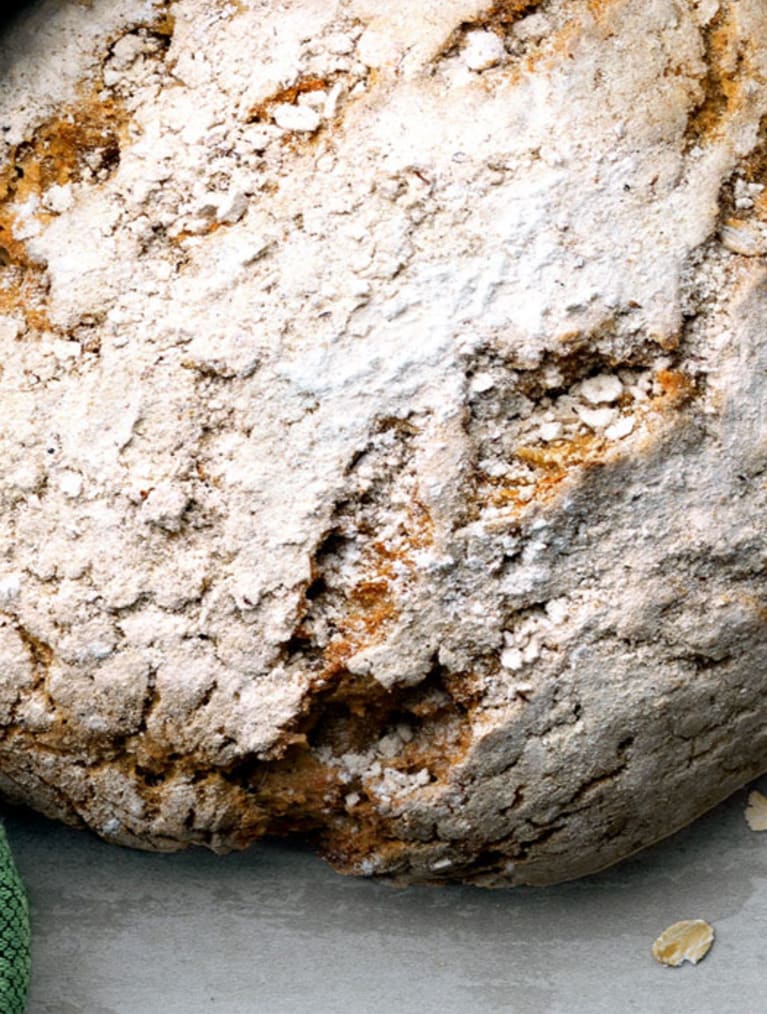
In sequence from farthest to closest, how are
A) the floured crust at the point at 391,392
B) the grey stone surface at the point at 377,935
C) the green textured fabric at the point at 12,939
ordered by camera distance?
the grey stone surface at the point at 377,935 → the green textured fabric at the point at 12,939 → the floured crust at the point at 391,392

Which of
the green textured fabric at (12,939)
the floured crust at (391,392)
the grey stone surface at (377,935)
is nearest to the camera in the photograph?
the floured crust at (391,392)

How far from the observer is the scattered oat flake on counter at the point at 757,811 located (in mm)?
2150

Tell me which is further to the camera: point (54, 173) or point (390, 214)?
point (54, 173)

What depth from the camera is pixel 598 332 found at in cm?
168

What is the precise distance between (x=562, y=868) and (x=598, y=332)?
30.0 inches

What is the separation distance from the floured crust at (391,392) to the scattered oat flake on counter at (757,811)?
36 cm

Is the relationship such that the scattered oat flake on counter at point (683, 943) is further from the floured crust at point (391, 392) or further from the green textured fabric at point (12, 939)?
the green textured fabric at point (12, 939)

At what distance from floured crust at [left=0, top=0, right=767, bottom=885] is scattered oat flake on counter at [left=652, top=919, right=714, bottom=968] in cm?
37

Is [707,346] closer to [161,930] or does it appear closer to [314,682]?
[314,682]

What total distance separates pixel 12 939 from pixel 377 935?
0.53 m

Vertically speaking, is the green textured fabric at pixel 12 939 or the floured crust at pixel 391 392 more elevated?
the floured crust at pixel 391 392

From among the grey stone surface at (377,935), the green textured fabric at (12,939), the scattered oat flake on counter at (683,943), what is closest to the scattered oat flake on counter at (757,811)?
the grey stone surface at (377,935)

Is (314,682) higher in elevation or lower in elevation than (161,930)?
higher

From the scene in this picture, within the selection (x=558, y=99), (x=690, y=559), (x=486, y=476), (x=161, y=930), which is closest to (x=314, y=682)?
(x=486, y=476)
